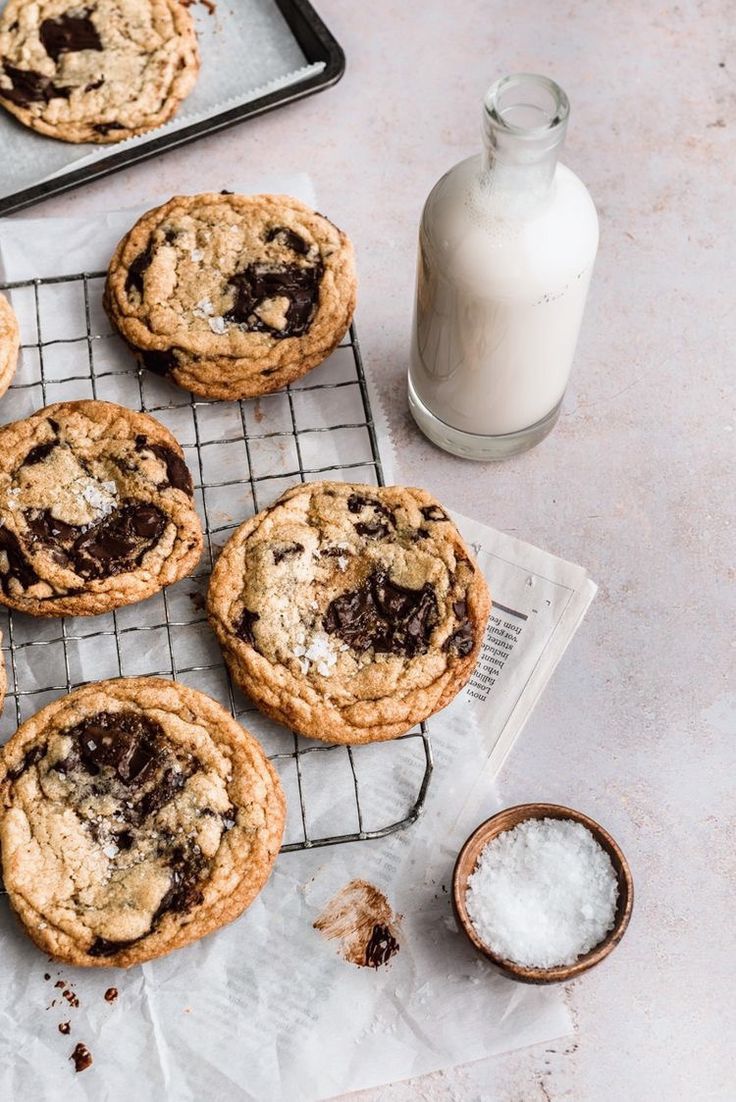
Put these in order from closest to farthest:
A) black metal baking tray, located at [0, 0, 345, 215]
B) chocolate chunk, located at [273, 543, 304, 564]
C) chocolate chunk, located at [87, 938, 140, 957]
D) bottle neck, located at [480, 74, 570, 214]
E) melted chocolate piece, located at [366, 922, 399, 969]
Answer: bottle neck, located at [480, 74, 570, 214], chocolate chunk, located at [87, 938, 140, 957], melted chocolate piece, located at [366, 922, 399, 969], chocolate chunk, located at [273, 543, 304, 564], black metal baking tray, located at [0, 0, 345, 215]

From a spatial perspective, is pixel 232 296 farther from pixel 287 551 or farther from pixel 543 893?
pixel 543 893

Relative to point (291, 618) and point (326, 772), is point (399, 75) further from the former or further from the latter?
point (326, 772)

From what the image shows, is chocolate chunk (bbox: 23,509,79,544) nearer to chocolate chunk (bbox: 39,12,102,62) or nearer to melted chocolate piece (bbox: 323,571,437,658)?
melted chocolate piece (bbox: 323,571,437,658)

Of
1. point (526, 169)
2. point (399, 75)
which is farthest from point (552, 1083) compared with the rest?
point (399, 75)

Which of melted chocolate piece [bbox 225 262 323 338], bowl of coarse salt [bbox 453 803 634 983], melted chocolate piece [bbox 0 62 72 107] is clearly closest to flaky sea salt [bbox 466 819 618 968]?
bowl of coarse salt [bbox 453 803 634 983]

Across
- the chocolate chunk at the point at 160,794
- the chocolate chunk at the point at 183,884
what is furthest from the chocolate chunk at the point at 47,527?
the chocolate chunk at the point at 183,884
